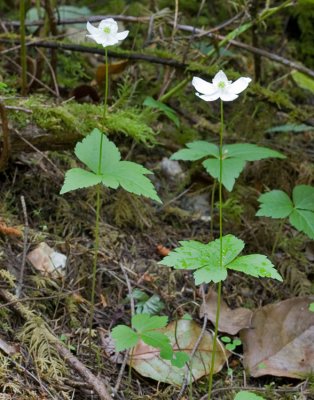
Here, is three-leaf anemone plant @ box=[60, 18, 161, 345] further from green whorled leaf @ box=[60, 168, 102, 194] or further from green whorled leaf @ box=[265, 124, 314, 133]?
green whorled leaf @ box=[265, 124, 314, 133]

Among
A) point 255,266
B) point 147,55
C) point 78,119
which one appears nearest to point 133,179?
point 255,266

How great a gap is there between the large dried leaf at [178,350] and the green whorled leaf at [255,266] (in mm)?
478

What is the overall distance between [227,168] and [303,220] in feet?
1.20

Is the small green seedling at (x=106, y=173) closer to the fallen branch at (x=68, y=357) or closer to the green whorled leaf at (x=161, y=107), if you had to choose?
the fallen branch at (x=68, y=357)

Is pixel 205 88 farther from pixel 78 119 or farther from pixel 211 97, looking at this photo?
pixel 78 119

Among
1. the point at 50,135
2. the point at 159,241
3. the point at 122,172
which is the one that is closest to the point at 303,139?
the point at 159,241

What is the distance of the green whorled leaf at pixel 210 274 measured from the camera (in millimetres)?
1632

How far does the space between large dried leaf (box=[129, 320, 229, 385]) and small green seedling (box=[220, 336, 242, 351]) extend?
24mm

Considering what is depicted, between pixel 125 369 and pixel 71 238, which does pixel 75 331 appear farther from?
pixel 71 238

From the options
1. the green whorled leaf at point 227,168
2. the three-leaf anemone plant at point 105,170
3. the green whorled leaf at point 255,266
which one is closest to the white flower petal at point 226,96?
the three-leaf anemone plant at point 105,170

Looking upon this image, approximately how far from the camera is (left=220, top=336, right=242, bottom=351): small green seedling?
2209mm

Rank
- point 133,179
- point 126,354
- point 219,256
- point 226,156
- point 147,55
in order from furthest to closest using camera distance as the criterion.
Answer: point 147,55, point 226,156, point 126,354, point 133,179, point 219,256

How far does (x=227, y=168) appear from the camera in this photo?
242 centimetres

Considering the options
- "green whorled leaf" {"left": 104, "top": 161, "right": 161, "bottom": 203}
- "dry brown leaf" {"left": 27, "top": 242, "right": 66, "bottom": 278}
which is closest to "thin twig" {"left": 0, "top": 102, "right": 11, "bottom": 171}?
"dry brown leaf" {"left": 27, "top": 242, "right": 66, "bottom": 278}
